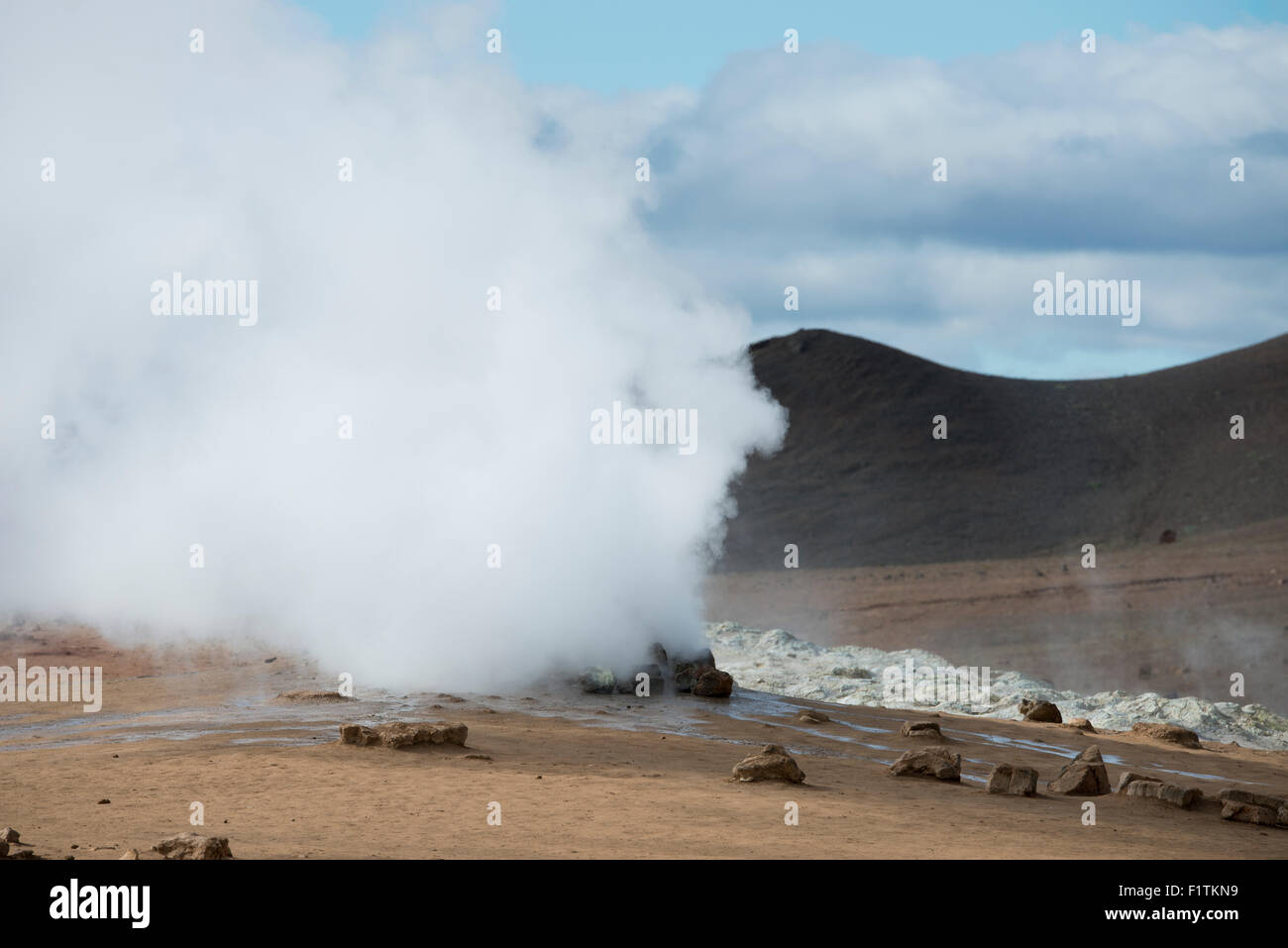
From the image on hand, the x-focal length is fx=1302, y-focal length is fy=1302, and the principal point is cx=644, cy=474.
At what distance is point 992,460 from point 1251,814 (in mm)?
50389

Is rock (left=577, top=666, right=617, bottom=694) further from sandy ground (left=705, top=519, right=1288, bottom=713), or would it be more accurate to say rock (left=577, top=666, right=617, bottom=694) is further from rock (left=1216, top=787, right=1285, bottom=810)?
sandy ground (left=705, top=519, right=1288, bottom=713)

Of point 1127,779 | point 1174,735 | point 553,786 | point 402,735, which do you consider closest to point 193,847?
point 553,786

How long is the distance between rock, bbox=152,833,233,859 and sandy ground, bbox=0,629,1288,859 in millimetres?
479

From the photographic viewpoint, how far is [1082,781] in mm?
12141

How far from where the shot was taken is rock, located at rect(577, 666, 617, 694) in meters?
17.6

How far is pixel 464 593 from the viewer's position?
1825cm

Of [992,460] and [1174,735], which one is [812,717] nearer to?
[1174,735]

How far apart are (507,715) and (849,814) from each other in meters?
5.84

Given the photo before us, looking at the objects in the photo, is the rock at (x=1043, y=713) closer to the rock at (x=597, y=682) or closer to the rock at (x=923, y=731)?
the rock at (x=923, y=731)

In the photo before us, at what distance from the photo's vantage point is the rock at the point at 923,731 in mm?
15578

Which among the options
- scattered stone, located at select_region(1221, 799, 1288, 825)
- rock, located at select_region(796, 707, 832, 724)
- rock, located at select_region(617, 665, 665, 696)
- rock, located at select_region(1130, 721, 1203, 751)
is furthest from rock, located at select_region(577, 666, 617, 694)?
scattered stone, located at select_region(1221, 799, 1288, 825)

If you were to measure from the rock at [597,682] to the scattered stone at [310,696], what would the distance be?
130 inches

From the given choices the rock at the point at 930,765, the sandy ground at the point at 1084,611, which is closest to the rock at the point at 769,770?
the rock at the point at 930,765
